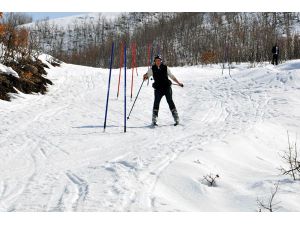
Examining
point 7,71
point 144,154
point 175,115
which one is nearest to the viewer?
point 144,154

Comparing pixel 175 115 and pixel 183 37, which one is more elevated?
pixel 183 37

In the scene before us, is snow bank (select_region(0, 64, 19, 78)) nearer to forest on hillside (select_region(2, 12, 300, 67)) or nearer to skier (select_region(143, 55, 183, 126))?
skier (select_region(143, 55, 183, 126))

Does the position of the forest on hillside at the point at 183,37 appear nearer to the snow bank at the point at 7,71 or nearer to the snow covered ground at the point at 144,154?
the snow covered ground at the point at 144,154

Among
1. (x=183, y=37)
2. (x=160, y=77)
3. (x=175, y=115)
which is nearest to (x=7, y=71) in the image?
(x=160, y=77)

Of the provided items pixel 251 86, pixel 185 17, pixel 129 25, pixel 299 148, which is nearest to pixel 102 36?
pixel 129 25

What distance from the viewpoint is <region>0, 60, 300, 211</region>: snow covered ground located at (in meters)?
4.83

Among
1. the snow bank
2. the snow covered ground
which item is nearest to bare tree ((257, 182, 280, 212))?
the snow covered ground

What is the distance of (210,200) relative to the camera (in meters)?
4.84

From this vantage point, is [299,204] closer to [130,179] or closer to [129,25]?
[130,179]

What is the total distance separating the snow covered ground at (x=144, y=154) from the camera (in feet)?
15.8

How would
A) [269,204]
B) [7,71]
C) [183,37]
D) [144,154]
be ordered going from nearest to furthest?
[269,204] < [144,154] < [7,71] < [183,37]

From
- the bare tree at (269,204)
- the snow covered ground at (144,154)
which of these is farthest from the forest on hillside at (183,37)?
the bare tree at (269,204)

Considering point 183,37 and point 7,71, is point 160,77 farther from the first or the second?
point 183,37

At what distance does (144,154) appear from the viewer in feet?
22.5
